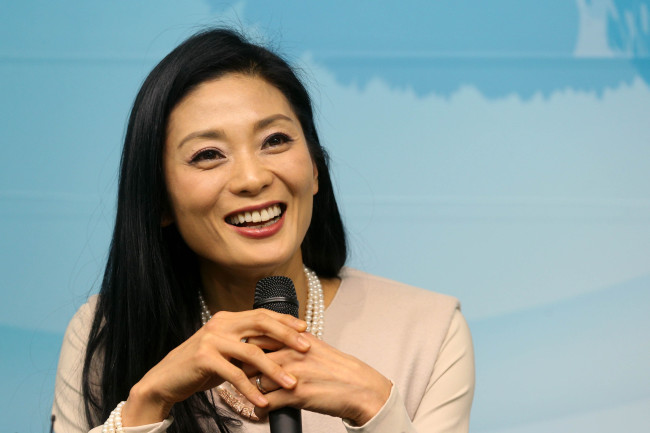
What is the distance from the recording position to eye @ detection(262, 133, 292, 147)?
1931 millimetres

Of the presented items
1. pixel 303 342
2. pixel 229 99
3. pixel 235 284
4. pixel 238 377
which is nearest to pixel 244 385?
pixel 238 377

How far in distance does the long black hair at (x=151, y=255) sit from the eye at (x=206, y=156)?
0.27 feet

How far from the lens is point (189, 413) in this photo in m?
1.92

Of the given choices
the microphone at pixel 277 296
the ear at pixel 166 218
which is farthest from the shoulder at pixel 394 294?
the microphone at pixel 277 296

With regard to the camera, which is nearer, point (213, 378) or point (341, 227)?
point (213, 378)

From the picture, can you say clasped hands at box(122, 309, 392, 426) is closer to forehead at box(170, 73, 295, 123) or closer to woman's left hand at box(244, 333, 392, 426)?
woman's left hand at box(244, 333, 392, 426)

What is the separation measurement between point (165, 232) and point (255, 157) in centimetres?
32

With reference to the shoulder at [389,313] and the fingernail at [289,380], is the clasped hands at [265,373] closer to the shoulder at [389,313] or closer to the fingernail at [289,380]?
the fingernail at [289,380]

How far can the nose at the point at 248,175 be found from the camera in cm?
185

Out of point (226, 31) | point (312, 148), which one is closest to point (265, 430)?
point (312, 148)

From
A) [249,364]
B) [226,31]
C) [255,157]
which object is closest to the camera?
[249,364]

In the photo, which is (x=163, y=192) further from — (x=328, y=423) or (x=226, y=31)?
(x=328, y=423)

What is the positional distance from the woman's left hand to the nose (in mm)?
357

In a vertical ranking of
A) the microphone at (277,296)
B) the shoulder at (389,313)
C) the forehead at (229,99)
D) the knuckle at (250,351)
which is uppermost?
the forehead at (229,99)
